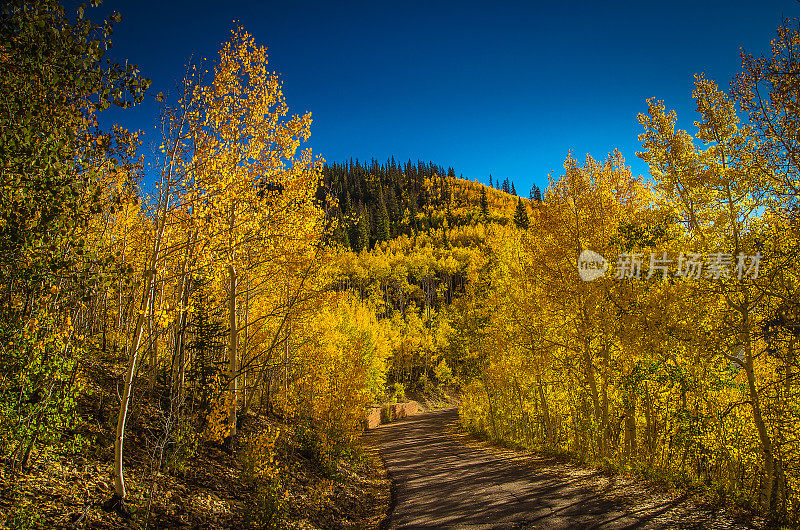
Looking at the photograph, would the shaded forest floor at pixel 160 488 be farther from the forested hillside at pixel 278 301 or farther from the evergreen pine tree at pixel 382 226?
the evergreen pine tree at pixel 382 226

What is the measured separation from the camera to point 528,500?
24.4ft

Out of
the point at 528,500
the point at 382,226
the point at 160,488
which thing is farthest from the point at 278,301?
the point at 382,226

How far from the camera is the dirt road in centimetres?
615

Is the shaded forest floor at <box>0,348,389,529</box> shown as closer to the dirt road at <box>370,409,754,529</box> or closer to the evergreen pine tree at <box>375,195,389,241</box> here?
the dirt road at <box>370,409,754,529</box>

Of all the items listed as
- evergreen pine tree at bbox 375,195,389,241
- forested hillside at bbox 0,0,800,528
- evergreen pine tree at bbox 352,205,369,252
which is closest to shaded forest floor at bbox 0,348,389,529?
forested hillside at bbox 0,0,800,528

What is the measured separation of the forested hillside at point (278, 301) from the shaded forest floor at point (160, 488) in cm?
4

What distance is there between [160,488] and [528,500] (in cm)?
671

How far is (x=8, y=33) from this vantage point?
3762 mm

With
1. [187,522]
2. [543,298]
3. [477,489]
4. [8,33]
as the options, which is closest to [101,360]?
[187,522]

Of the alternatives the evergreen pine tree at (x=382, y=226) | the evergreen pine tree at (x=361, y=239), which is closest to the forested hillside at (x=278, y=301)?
the evergreen pine tree at (x=361, y=239)

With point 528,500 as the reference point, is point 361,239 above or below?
above

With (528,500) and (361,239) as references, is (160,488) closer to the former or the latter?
(528,500)

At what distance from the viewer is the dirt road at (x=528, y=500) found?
6.15 m

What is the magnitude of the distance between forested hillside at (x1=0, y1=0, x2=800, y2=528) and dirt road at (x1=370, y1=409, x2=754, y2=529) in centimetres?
109
